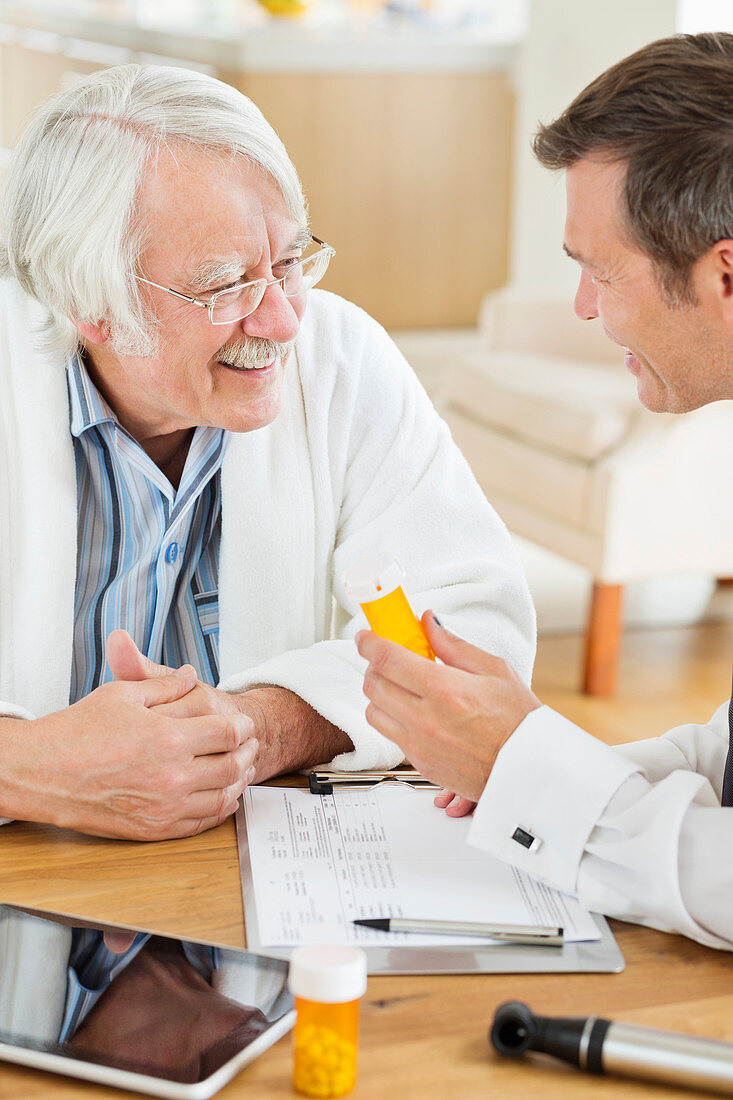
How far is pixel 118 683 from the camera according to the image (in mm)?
1117

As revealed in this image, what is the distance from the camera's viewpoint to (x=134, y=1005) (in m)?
0.80

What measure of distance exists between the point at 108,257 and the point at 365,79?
4388 millimetres

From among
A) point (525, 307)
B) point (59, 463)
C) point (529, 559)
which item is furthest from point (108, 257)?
point (529, 559)

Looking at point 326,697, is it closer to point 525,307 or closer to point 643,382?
point 643,382

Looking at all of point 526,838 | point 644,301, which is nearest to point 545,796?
point 526,838

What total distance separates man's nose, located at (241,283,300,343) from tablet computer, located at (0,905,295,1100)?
71 cm

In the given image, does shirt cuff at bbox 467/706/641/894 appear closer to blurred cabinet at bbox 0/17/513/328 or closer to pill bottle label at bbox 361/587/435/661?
pill bottle label at bbox 361/587/435/661

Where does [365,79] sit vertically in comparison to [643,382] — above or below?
above

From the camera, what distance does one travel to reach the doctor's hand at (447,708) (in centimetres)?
100

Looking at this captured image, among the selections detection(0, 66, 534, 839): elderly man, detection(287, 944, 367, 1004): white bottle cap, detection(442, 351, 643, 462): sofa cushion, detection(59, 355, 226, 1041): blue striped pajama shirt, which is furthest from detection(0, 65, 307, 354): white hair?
detection(442, 351, 643, 462): sofa cushion

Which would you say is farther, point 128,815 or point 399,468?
point 399,468

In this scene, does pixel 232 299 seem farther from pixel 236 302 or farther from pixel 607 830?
pixel 607 830

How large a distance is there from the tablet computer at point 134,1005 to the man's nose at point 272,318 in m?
0.71

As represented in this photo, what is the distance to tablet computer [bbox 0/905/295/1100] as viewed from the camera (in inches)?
29.4
